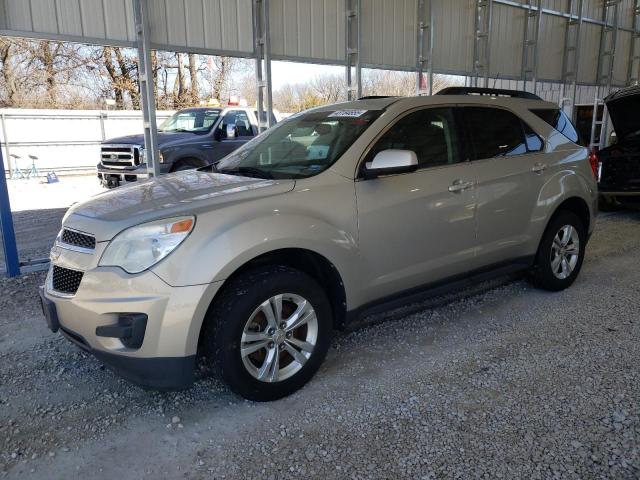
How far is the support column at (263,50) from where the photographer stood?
751 cm

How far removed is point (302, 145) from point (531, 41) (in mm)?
10210

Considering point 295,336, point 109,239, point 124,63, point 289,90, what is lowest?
point 295,336

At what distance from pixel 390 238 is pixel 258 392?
51.5 inches

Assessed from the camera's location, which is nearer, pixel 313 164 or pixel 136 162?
pixel 313 164

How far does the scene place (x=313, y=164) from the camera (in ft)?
11.7

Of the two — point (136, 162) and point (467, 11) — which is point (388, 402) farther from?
point (467, 11)

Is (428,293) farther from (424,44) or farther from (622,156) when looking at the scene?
(424,44)

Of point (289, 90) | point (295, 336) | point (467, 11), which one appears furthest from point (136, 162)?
point (289, 90)

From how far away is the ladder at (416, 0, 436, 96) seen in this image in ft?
31.9

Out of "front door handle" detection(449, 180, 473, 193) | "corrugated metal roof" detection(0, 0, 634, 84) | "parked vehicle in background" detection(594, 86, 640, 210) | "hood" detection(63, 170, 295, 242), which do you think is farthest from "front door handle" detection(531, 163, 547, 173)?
"corrugated metal roof" detection(0, 0, 634, 84)

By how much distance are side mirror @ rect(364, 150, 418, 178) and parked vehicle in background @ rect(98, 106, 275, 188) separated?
19.5ft

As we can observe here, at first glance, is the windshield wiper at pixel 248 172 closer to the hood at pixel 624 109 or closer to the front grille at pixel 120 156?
the hood at pixel 624 109

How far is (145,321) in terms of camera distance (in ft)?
8.77

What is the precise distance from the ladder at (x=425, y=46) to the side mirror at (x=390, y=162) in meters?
6.93
